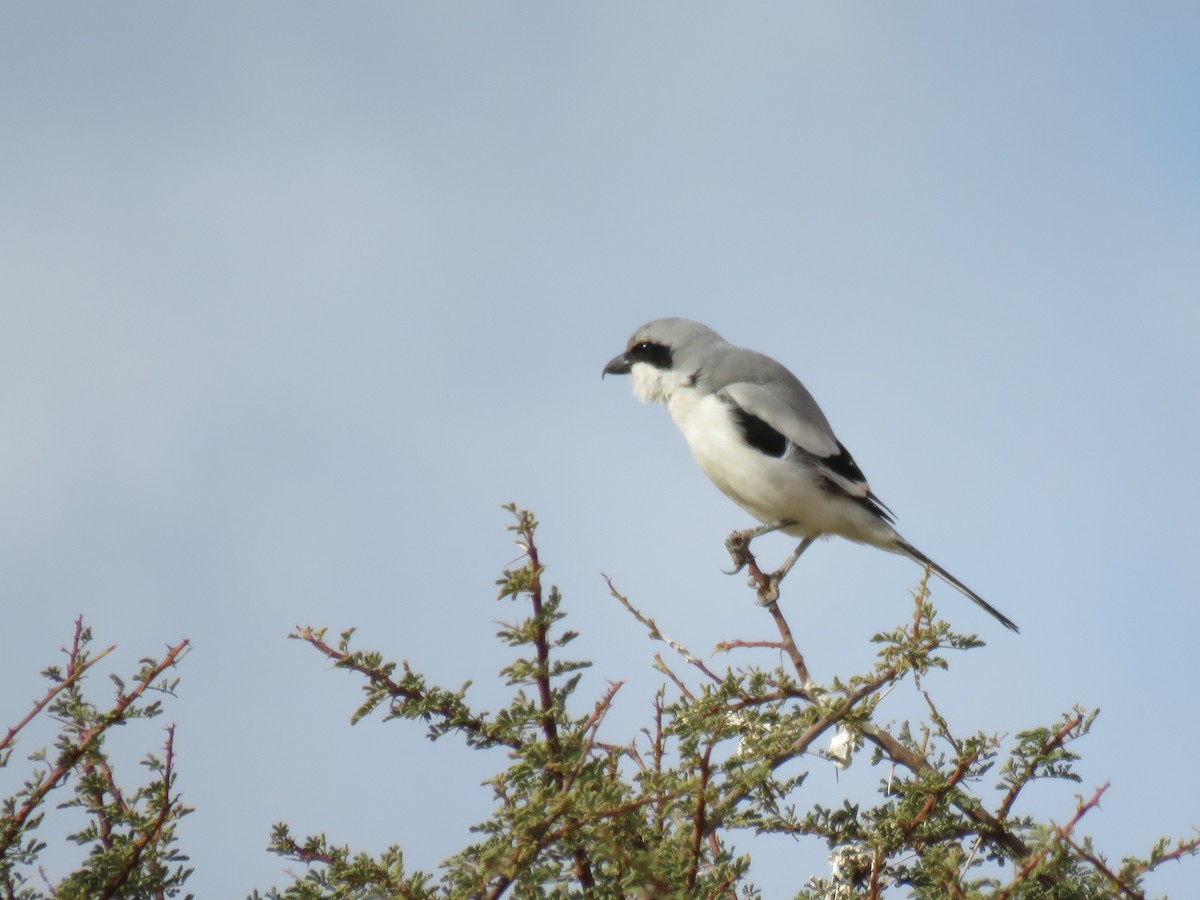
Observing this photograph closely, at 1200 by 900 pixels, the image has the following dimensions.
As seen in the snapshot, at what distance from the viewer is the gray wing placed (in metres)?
5.62

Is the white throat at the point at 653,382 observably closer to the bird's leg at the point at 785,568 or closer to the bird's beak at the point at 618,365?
the bird's beak at the point at 618,365

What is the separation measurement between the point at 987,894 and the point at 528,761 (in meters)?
0.83

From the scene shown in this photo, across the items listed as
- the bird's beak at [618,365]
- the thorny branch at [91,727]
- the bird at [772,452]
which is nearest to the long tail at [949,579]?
the bird at [772,452]

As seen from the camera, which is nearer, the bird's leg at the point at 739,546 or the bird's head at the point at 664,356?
the bird's leg at the point at 739,546

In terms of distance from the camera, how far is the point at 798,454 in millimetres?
5668

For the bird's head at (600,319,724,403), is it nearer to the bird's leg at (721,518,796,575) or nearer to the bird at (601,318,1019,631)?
the bird at (601,318,1019,631)

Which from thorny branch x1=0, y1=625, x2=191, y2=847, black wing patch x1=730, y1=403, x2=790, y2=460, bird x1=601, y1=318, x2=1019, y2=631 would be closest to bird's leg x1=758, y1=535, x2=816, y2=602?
bird x1=601, y1=318, x2=1019, y2=631

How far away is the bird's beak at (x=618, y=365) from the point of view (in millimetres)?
6406

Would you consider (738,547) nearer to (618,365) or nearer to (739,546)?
(739,546)

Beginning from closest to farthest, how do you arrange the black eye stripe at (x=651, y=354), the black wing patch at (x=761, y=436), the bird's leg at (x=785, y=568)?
the bird's leg at (x=785, y=568) < the black wing patch at (x=761, y=436) < the black eye stripe at (x=651, y=354)

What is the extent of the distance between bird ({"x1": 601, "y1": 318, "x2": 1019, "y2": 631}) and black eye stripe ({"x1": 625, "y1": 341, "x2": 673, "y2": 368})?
0.10 m

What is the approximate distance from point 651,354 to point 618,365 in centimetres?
25

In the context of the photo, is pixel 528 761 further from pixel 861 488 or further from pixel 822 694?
pixel 861 488

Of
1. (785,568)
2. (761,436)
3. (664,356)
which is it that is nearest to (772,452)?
(761,436)
